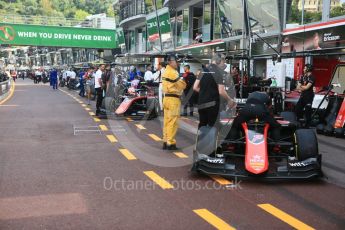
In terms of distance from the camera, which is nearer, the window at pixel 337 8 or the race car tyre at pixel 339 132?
the race car tyre at pixel 339 132

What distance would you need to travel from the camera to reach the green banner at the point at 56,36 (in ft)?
131

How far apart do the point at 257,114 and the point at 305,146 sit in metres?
0.89

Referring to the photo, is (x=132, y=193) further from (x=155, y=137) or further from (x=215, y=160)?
(x=155, y=137)

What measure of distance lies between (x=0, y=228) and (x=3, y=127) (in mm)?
8025

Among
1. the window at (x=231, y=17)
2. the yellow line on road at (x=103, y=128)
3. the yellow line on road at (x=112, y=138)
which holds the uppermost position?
the window at (x=231, y=17)

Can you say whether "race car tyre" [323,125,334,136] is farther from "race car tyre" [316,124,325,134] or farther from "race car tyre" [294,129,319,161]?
"race car tyre" [294,129,319,161]

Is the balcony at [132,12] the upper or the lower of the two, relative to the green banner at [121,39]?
upper

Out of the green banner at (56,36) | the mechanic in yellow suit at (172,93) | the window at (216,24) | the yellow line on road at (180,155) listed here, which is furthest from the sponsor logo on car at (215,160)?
the green banner at (56,36)

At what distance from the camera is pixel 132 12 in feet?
142

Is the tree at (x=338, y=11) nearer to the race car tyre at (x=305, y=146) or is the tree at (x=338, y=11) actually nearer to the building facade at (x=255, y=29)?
the building facade at (x=255, y=29)

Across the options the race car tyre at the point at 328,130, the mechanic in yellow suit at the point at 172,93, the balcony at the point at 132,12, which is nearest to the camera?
the mechanic in yellow suit at the point at 172,93

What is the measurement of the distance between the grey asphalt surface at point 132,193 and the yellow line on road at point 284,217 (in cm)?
7

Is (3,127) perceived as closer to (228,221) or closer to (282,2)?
(228,221)

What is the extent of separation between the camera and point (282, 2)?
59.7 ft
